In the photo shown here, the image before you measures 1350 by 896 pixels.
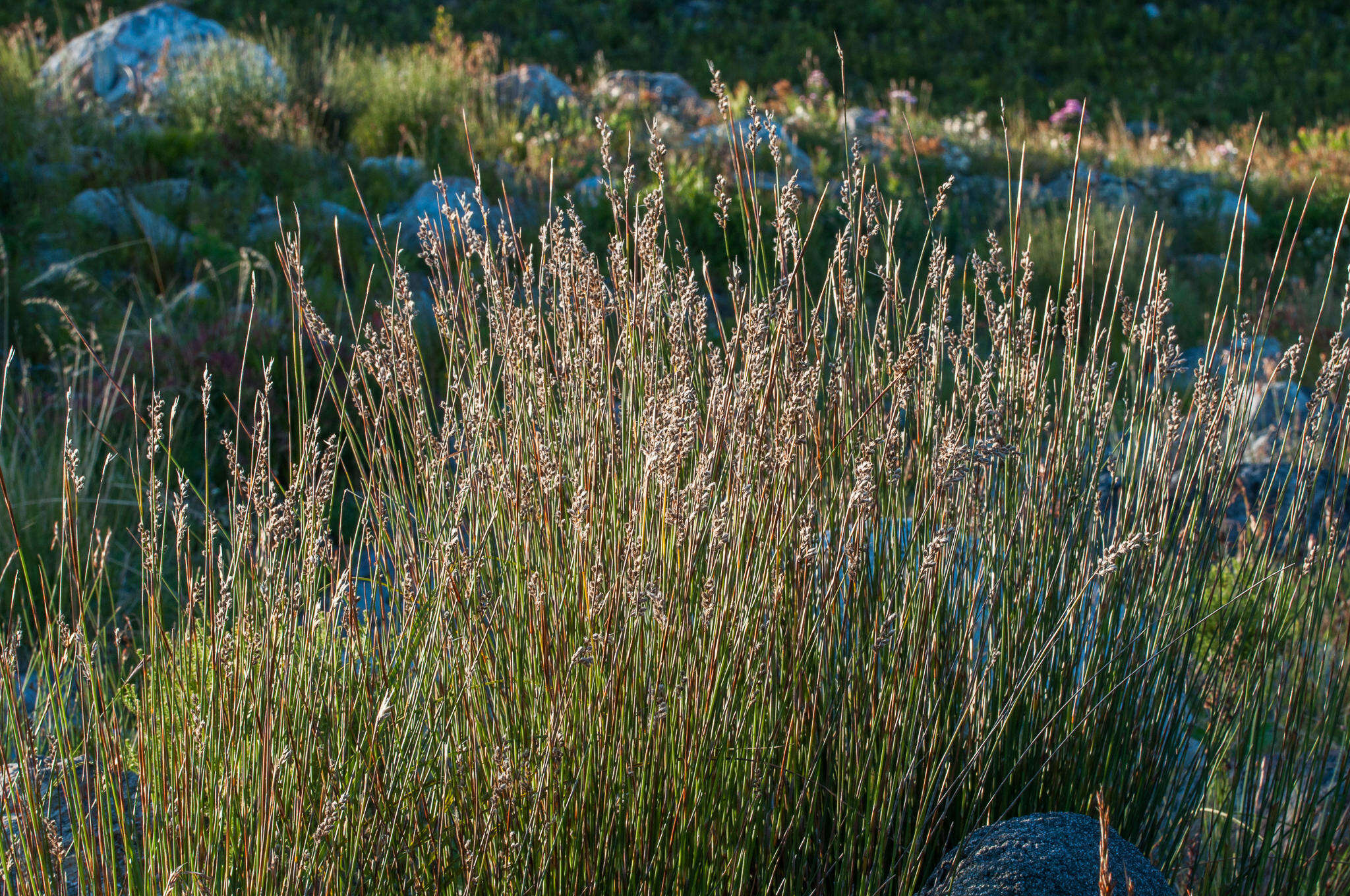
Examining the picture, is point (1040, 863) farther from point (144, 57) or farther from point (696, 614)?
point (144, 57)

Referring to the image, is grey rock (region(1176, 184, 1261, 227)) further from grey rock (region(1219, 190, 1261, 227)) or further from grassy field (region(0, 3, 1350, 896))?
grassy field (region(0, 3, 1350, 896))

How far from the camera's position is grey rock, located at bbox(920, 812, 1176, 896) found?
1314mm

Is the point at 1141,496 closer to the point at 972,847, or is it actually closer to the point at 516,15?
the point at 972,847

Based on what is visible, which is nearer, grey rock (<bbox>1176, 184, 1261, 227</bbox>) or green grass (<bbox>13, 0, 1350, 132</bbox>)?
grey rock (<bbox>1176, 184, 1261, 227</bbox>)

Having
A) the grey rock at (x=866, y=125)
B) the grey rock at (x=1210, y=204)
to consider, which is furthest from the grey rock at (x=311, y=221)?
the grey rock at (x=1210, y=204)

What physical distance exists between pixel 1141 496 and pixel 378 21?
17153 mm

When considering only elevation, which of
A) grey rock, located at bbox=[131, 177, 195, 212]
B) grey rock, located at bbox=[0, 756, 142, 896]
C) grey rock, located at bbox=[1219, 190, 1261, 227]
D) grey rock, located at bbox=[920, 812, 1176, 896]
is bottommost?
grey rock, located at bbox=[1219, 190, 1261, 227]

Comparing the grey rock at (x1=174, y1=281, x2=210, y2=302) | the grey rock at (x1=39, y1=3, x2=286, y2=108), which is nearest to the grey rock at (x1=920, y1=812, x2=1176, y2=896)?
the grey rock at (x1=174, y1=281, x2=210, y2=302)

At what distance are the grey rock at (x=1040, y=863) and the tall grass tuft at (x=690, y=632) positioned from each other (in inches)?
2.6

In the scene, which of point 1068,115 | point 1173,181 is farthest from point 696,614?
point 1068,115

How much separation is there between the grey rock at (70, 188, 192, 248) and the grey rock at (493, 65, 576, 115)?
3272 mm

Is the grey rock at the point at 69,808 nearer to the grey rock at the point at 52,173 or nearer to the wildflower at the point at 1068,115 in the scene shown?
the grey rock at the point at 52,173

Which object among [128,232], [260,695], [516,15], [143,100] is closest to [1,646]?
[260,695]

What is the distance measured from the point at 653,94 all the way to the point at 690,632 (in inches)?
319
